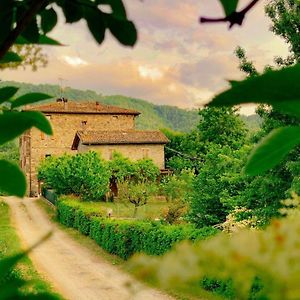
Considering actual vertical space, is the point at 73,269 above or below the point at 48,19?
below

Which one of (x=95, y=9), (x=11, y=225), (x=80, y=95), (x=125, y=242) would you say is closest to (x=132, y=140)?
(x=11, y=225)

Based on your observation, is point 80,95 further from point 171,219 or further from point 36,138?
point 171,219

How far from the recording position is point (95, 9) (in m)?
0.93

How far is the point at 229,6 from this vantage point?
2.29 feet

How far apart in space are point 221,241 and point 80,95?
18379 centimetres

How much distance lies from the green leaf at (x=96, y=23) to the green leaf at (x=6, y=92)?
190mm

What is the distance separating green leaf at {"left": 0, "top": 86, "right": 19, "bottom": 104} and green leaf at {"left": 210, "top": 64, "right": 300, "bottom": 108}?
0.46 metres

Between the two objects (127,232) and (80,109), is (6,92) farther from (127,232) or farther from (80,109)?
(80,109)

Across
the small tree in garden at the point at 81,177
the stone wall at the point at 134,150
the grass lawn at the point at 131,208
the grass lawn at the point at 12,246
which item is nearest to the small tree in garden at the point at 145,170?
the stone wall at the point at 134,150

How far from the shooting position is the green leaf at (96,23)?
0.92 metres

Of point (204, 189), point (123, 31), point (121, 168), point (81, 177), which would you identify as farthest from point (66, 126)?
point (123, 31)

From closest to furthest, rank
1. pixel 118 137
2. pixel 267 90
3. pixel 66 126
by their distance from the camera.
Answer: pixel 267 90 → pixel 118 137 → pixel 66 126

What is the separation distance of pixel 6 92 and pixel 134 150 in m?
42.3

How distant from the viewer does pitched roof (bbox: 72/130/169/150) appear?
41938 millimetres
